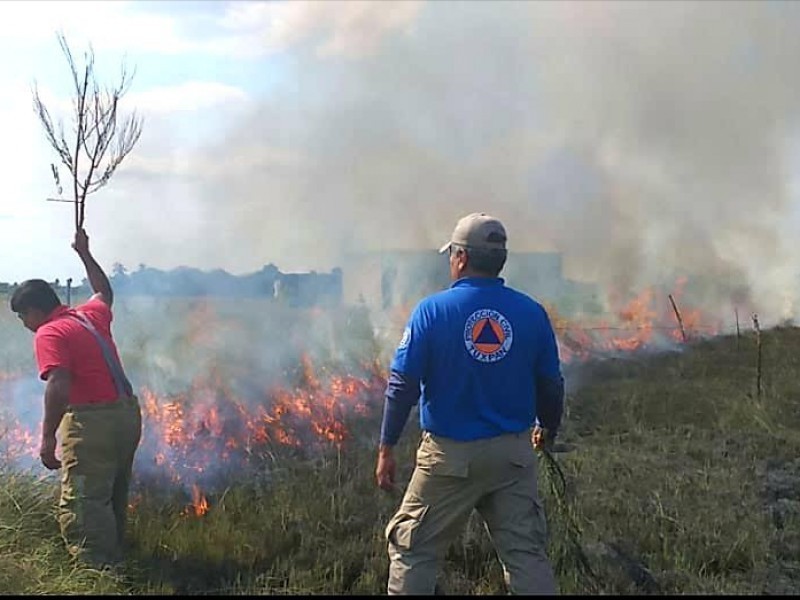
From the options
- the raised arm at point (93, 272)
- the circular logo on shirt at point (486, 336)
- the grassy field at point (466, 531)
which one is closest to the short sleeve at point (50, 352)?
the raised arm at point (93, 272)

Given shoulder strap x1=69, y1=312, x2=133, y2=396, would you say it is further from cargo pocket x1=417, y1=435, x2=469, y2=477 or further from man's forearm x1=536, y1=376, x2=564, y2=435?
man's forearm x1=536, y1=376, x2=564, y2=435

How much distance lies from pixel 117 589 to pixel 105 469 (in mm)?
736

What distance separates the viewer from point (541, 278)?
17938mm

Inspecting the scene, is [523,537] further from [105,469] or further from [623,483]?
[623,483]

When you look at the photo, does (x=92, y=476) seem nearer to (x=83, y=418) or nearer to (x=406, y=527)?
(x=83, y=418)

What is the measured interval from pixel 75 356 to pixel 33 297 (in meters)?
0.47

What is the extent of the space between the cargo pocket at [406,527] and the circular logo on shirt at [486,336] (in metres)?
0.73

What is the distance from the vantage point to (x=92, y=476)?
5027mm

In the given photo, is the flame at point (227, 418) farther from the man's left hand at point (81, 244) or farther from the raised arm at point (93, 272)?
the man's left hand at point (81, 244)

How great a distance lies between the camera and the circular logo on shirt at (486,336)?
12.4 feet

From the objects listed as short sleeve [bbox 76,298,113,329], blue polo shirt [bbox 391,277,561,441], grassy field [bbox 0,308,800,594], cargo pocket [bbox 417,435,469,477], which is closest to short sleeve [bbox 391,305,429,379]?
blue polo shirt [bbox 391,277,561,441]

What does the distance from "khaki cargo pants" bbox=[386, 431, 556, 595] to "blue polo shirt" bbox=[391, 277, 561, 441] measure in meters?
0.09

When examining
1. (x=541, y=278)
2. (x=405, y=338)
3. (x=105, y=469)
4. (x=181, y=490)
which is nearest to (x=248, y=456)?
(x=181, y=490)

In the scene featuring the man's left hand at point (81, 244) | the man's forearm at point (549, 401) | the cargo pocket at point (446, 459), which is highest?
the man's left hand at point (81, 244)
